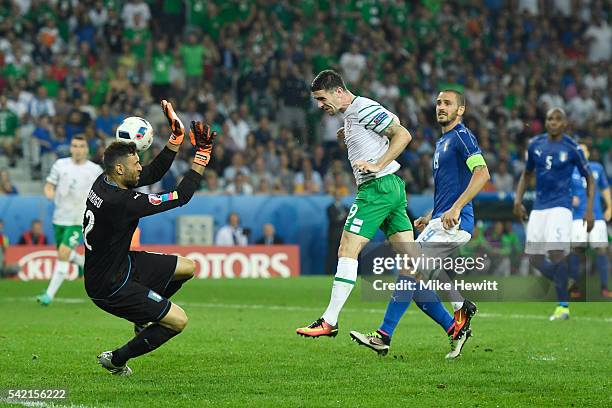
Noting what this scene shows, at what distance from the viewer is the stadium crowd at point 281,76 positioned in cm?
2423

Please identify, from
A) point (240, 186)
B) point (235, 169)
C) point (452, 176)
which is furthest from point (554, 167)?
point (235, 169)

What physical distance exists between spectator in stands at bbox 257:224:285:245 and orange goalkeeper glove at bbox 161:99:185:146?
13.2 m

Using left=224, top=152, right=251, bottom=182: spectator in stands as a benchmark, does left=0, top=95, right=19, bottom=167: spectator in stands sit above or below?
above

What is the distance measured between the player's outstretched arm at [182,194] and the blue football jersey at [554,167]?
6.61 meters

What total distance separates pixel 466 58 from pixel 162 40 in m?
8.71

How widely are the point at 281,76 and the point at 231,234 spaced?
492 cm

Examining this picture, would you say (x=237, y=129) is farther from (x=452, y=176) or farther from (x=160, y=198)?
(x=160, y=198)

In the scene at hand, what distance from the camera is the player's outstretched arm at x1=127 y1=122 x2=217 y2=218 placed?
866cm

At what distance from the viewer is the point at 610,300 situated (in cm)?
1861

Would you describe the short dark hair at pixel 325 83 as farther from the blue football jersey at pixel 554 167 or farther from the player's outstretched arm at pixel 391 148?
the blue football jersey at pixel 554 167

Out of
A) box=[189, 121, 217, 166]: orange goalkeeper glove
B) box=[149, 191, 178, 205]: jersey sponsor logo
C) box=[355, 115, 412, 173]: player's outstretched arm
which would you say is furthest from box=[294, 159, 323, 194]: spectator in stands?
box=[149, 191, 178, 205]: jersey sponsor logo

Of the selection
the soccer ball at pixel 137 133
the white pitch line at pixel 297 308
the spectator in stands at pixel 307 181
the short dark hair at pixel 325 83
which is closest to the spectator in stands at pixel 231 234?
the spectator in stands at pixel 307 181

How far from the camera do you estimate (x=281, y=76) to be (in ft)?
86.4

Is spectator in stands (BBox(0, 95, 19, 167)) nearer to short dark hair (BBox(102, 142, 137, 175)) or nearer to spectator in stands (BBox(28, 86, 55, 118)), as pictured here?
spectator in stands (BBox(28, 86, 55, 118))
